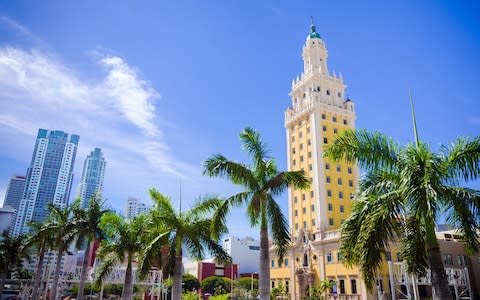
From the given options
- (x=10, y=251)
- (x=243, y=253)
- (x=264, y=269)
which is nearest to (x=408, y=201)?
(x=264, y=269)

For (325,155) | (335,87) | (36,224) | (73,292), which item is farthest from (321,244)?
(73,292)

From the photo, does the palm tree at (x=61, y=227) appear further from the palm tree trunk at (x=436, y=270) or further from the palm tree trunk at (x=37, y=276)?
the palm tree trunk at (x=436, y=270)

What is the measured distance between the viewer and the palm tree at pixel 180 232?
72.7 ft

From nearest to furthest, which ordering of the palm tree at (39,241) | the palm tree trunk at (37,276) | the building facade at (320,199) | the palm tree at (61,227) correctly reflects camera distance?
the palm tree at (61,227) → the palm tree trunk at (37,276) → the palm tree at (39,241) → the building facade at (320,199)

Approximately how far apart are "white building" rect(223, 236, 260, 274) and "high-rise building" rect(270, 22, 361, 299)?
55.8 metres

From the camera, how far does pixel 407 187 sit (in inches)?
448

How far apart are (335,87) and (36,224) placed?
187 feet

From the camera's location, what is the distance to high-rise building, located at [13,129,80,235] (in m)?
158

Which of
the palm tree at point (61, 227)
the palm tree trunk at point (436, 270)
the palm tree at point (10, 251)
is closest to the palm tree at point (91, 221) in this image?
the palm tree at point (61, 227)

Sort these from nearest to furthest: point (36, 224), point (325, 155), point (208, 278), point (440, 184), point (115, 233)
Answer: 1. point (440, 184)
2. point (325, 155)
3. point (115, 233)
4. point (36, 224)
5. point (208, 278)

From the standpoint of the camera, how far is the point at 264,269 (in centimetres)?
1688

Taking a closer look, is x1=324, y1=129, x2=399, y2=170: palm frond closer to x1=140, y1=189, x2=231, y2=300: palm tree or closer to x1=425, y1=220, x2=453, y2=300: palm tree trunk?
x1=425, y1=220, x2=453, y2=300: palm tree trunk

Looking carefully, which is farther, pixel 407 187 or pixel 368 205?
pixel 368 205

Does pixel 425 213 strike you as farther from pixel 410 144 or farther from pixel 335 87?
pixel 335 87
